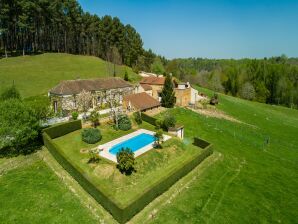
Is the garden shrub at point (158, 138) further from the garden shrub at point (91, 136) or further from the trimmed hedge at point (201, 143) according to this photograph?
the garden shrub at point (91, 136)

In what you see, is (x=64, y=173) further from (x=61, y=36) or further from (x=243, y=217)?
(x=61, y=36)

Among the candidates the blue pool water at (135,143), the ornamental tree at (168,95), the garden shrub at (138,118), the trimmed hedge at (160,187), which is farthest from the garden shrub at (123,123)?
the ornamental tree at (168,95)

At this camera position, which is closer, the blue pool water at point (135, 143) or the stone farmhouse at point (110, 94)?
the blue pool water at point (135, 143)

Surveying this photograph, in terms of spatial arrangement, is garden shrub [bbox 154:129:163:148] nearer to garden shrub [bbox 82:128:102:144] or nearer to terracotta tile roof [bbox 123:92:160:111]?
garden shrub [bbox 82:128:102:144]

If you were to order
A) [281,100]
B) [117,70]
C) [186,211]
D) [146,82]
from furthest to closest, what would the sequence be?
[281,100] → [117,70] → [146,82] → [186,211]

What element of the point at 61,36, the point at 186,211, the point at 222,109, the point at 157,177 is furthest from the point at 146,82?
the point at 61,36

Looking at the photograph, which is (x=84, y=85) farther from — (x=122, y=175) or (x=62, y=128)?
(x=122, y=175)
